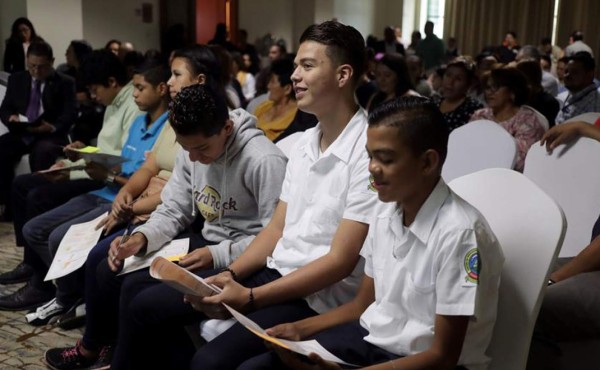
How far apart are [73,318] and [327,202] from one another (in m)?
1.55

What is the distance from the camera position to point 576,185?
2117 mm

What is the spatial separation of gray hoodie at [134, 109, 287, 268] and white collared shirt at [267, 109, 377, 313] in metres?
0.22

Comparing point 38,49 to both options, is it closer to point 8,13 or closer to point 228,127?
point 228,127

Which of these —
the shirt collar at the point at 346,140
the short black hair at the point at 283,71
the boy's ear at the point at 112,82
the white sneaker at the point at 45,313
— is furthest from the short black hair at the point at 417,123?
the short black hair at the point at 283,71

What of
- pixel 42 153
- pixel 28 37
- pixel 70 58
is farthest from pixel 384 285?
pixel 28 37

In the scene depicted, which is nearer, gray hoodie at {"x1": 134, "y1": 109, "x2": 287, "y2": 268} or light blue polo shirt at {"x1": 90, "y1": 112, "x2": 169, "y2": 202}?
gray hoodie at {"x1": 134, "y1": 109, "x2": 287, "y2": 268}

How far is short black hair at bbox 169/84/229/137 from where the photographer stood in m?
2.00

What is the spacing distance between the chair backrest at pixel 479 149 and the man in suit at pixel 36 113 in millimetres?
2777

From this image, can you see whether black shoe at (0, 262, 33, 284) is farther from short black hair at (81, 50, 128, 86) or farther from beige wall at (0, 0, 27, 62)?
beige wall at (0, 0, 27, 62)

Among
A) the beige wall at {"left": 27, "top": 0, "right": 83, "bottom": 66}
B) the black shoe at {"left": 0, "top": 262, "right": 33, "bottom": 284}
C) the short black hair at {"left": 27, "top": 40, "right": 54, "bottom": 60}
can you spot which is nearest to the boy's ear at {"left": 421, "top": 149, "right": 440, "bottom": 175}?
the black shoe at {"left": 0, "top": 262, "right": 33, "bottom": 284}

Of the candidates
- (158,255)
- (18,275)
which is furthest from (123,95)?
(158,255)

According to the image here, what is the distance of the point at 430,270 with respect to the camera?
134 cm

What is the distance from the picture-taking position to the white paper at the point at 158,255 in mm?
2137

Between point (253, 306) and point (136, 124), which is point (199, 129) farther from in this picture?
point (136, 124)
